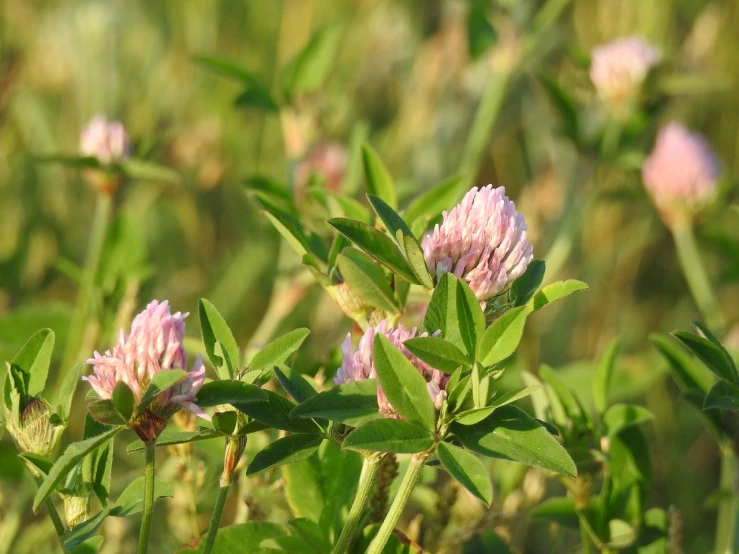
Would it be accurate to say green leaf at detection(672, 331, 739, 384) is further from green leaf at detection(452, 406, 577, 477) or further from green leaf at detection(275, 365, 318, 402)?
green leaf at detection(275, 365, 318, 402)

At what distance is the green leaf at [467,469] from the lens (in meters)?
0.57

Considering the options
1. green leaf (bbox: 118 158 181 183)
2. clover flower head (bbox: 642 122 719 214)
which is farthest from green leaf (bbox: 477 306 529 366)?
clover flower head (bbox: 642 122 719 214)

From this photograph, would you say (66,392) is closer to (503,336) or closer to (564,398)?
(503,336)

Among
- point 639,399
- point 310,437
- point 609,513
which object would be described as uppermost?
point 310,437

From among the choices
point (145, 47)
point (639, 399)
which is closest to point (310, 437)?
point (639, 399)

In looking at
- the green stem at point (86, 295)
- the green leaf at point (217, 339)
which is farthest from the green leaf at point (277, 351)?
the green stem at point (86, 295)

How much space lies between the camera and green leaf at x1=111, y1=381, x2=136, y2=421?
56 cm

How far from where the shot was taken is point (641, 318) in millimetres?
2215

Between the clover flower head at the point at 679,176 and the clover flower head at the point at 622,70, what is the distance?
0.13m

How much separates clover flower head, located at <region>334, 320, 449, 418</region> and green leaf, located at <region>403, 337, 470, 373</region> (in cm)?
2

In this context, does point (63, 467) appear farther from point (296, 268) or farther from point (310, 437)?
point (296, 268)

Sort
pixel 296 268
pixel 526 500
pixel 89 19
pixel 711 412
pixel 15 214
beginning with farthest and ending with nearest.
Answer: pixel 89 19 → pixel 15 214 → pixel 296 268 → pixel 526 500 → pixel 711 412

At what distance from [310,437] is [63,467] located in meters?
0.18

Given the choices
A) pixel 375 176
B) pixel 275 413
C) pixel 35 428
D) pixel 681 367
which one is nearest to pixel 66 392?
pixel 35 428
